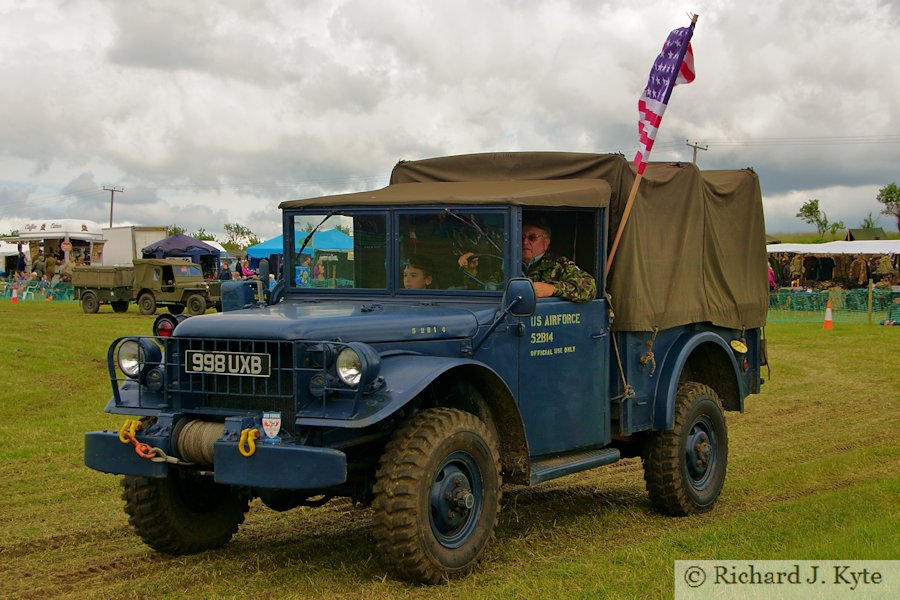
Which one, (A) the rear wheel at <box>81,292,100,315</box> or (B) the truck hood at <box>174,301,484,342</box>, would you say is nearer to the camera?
(B) the truck hood at <box>174,301,484,342</box>

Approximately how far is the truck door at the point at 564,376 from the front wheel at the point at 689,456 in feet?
2.02

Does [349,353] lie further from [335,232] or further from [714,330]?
[714,330]

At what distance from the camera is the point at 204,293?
3294 centimetres

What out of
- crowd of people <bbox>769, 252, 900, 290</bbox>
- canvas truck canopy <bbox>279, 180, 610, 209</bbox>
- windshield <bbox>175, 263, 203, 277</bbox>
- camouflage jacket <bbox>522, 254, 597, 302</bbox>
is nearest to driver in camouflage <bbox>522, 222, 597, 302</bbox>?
camouflage jacket <bbox>522, 254, 597, 302</bbox>

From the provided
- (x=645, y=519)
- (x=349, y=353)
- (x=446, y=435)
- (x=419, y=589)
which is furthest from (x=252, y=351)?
(x=645, y=519)

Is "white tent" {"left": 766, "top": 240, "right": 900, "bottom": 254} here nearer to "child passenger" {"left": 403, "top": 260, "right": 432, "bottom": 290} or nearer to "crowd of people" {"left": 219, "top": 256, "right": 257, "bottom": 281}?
"crowd of people" {"left": 219, "top": 256, "right": 257, "bottom": 281}

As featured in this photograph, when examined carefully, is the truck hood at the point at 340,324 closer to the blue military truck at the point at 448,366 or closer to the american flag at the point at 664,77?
the blue military truck at the point at 448,366

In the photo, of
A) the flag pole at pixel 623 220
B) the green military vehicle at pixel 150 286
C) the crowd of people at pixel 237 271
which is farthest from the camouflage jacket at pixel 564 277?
the crowd of people at pixel 237 271

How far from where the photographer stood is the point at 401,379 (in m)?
5.69

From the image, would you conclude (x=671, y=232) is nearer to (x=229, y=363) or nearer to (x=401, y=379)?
(x=401, y=379)

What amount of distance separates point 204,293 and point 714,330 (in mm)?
25909

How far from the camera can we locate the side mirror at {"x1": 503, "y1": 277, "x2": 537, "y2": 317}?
6.30 meters

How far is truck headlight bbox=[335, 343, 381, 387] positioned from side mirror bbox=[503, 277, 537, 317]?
1.11 meters

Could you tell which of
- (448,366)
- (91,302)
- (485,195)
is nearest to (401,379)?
(448,366)
